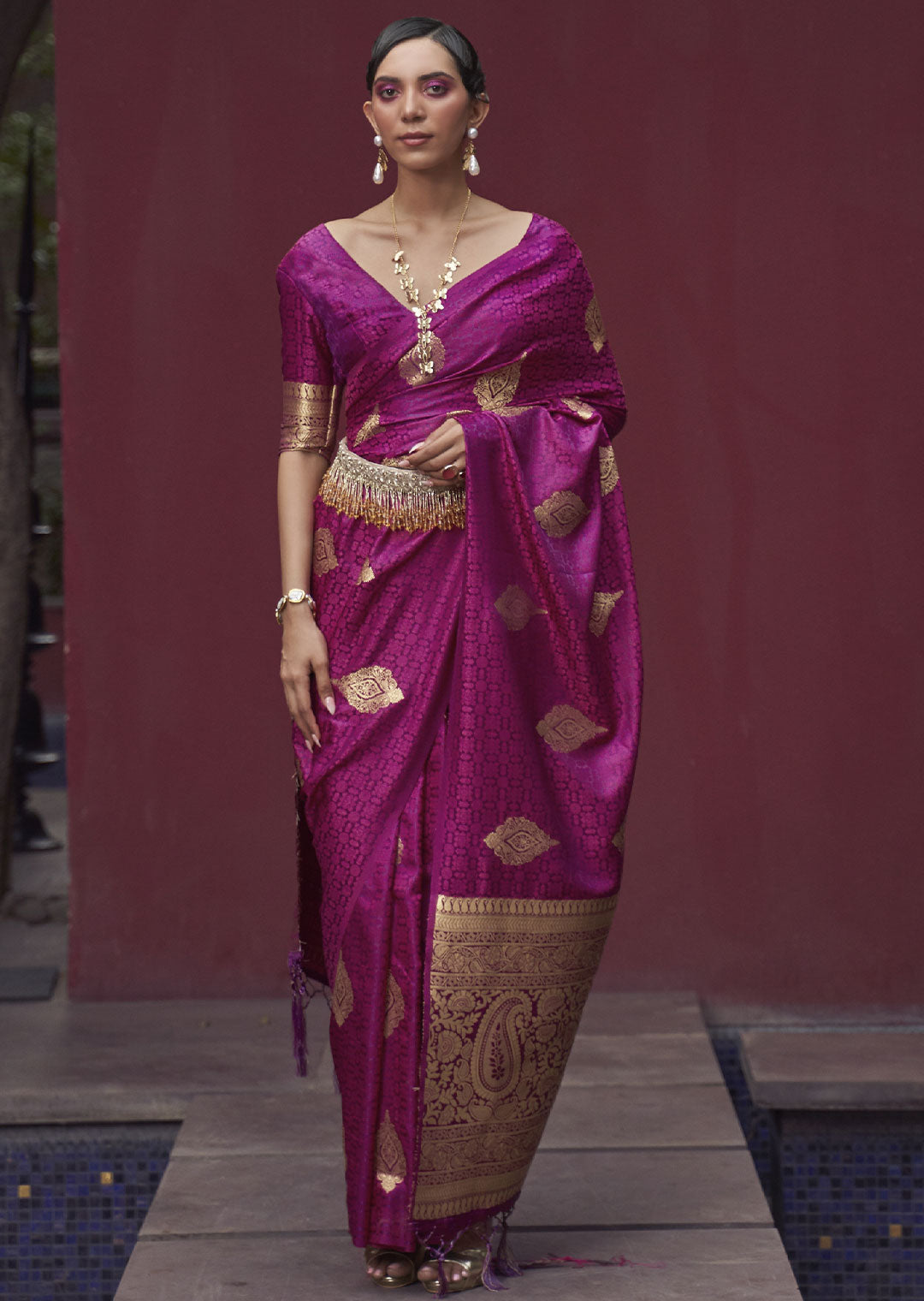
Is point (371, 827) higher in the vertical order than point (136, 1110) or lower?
higher

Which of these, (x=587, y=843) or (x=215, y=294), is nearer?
(x=587, y=843)

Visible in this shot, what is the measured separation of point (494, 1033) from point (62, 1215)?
123 cm

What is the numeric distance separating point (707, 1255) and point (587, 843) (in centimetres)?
64

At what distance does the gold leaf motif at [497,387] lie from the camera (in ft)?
7.94

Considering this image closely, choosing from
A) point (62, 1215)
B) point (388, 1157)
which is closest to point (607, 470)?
point (388, 1157)

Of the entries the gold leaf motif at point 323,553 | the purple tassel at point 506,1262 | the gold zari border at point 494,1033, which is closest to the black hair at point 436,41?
the gold leaf motif at point 323,553

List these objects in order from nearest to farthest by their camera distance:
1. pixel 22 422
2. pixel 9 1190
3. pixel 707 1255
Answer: pixel 707 1255 < pixel 9 1190 < pixel 22 422

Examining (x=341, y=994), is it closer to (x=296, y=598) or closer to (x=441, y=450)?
(x=296, y=598)

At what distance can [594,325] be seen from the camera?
251 cm

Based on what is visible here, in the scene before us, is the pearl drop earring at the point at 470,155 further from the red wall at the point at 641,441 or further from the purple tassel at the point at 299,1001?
the red wall at the point at 641,441

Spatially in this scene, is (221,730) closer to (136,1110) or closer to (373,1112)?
(136,1110)

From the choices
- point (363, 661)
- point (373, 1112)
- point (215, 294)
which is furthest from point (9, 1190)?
point (215, 294)

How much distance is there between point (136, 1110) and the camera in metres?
3.28

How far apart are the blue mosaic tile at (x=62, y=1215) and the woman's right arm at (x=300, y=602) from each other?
118 cm
